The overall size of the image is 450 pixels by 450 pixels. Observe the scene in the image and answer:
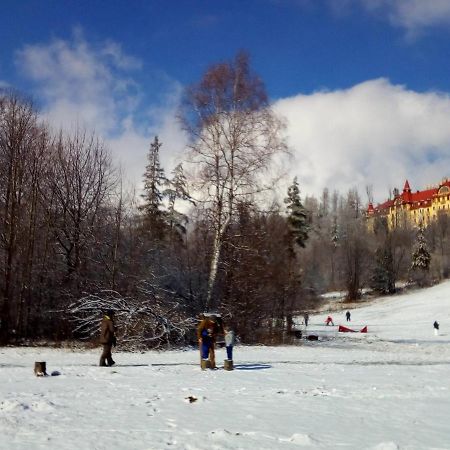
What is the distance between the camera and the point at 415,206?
144m

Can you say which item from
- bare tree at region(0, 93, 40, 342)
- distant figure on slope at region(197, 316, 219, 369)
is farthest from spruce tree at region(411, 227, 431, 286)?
distant figure on slope at region(197, 316, 219, 369)

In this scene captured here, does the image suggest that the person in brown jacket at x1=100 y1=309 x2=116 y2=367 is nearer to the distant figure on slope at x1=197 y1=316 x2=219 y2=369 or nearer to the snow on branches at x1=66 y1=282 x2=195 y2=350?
the distant figure on slope at x1=197 y1=316 x2=219 y2=369

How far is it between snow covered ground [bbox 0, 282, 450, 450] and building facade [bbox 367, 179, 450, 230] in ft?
386

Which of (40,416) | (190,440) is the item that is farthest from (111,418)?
(190,440)

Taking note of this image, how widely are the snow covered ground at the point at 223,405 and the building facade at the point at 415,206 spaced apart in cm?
11753

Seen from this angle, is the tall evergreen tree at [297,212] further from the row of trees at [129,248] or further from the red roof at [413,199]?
the red roof at [413,199]

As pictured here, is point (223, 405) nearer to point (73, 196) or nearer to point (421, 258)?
point (73, 196)

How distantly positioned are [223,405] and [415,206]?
14422cm

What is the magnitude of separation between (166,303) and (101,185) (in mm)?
7850

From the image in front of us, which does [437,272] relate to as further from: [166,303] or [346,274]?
[166,303]

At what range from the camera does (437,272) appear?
301 ft

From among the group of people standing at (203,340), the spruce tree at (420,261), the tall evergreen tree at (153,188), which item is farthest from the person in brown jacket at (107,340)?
the spruce tree at (420,261)

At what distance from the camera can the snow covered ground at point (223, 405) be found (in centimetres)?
752

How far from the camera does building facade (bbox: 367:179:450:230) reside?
13225 cm
